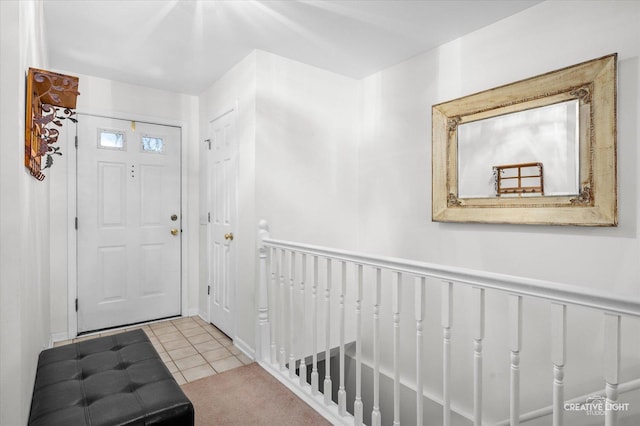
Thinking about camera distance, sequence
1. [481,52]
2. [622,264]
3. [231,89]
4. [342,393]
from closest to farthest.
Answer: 1. [622,264]
2. [342,393]
3. [481,52]
4. [231,89]

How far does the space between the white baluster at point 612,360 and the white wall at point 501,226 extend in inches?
39.7

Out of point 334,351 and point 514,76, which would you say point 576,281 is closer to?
point 514,76

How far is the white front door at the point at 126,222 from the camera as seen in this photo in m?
3.18

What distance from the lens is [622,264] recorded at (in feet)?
5.71

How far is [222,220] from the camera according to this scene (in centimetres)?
326

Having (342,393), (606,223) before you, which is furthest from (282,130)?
(606,223)

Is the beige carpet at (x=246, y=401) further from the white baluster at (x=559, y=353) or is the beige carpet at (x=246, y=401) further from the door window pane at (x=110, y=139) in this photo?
the door window pane at (x=110, y=139)

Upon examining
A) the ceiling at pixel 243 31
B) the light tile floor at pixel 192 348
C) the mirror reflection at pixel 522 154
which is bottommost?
the light tile floor at pixel 192 348

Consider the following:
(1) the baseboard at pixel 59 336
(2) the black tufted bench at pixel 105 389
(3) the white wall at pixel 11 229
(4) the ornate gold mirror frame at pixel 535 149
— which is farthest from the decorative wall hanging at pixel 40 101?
(4) the ornate gold mirror frame at pixel 535 149

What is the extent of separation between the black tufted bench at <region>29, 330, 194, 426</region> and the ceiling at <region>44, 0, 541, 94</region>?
203cm

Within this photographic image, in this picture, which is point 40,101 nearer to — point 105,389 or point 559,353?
point 105,389

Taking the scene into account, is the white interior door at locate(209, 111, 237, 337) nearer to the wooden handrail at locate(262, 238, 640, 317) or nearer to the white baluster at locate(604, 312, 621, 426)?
the wooden handrail at locate(262, 238, 640, 317)

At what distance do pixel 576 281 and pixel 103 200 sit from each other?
3.79 metres

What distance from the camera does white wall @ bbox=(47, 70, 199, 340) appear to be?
3045 mm
